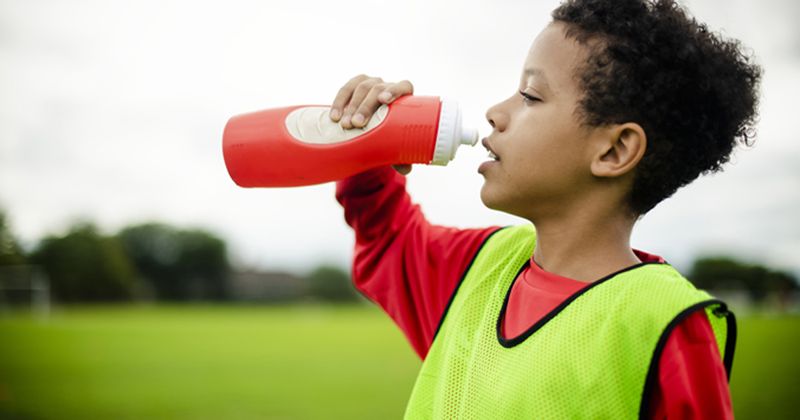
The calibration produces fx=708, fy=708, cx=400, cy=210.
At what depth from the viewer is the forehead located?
130 centimetres

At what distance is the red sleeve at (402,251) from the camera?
1.49m

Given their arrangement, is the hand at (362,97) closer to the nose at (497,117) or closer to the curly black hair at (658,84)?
the nose at (497,117)

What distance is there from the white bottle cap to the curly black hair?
21 cm

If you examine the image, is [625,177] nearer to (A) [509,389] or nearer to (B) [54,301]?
(A) [509,389]

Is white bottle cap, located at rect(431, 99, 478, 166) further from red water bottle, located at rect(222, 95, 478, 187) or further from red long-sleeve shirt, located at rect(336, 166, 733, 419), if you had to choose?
red long-sleeve shirt, located at rect(336, 166, 733, 419)

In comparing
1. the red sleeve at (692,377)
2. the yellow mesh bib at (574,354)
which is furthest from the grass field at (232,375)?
the red sleeve at (692,377)

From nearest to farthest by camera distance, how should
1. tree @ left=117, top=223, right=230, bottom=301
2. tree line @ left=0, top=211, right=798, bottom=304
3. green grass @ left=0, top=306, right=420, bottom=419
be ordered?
green grass @ left=0, top=306, right=420, bottom=419, tree line @ left=0, top=211, right=798, bottom=304, tree @ left=117, top=223, right=230, bottom=301

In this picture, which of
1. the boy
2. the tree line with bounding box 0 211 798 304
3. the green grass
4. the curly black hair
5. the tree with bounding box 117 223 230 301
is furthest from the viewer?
the tree with bounding box 117 223 230 301

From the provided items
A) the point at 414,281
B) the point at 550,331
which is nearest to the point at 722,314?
the point at 550,331

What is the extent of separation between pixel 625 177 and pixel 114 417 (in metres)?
5.83

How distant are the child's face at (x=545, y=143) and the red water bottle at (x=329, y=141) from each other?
0.26 feet

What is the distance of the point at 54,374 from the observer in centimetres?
888

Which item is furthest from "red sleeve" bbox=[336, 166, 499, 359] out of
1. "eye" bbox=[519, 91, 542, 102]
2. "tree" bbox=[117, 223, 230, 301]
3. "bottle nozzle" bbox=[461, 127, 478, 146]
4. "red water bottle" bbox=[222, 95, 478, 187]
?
"tree" bbox=[117, 223, 230, 301]

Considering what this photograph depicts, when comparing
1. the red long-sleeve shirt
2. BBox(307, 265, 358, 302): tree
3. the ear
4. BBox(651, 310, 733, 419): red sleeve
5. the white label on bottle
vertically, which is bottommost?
BBox(307, 265, 358, 302): tree
